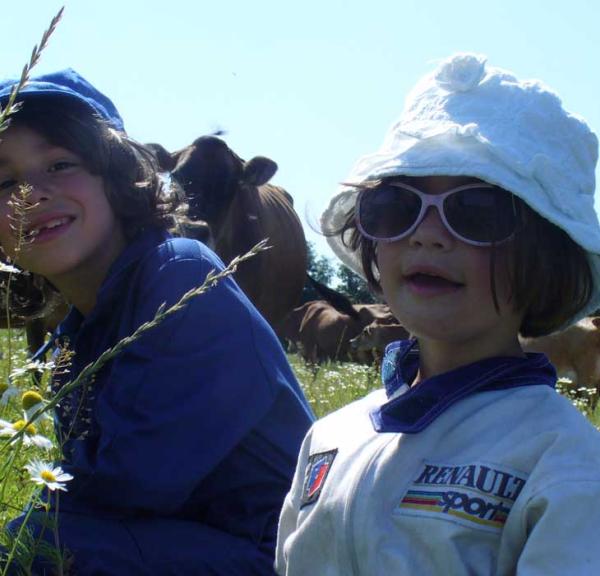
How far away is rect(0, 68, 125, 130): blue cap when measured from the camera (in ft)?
10.8

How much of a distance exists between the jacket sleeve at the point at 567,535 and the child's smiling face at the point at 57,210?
5.97 ft

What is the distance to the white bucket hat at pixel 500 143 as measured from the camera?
6.98 feet

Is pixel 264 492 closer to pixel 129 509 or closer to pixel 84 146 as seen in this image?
pixel 129 509

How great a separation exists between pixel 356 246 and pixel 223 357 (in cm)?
52

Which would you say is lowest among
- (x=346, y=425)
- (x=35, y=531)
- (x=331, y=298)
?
(x=331, y=298)

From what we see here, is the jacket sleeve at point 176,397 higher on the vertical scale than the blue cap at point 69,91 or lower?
lower

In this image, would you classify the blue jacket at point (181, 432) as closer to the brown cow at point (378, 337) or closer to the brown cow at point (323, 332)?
the brown cow at point (378, 337)

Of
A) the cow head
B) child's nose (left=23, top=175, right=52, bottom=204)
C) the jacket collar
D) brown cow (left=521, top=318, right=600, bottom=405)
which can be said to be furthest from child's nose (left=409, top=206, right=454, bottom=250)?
brown cow (left=521, top=318, right=600, bottom=405)

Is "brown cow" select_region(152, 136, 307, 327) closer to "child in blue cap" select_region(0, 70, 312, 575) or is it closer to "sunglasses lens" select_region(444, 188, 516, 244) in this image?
"child in blue cap" select_region(0, 70, 312, 575)

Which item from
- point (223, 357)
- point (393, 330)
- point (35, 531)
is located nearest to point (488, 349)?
point (223, 357)

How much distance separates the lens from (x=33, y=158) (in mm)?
3256

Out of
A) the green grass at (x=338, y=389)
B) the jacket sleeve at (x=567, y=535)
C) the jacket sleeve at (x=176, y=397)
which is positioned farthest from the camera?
the green grass at (x=338, y=389)

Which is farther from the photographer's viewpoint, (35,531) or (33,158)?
(33,158)

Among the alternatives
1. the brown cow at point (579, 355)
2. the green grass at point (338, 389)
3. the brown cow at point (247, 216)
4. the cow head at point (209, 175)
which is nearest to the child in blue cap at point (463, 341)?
the green grass at point (338, 389)
